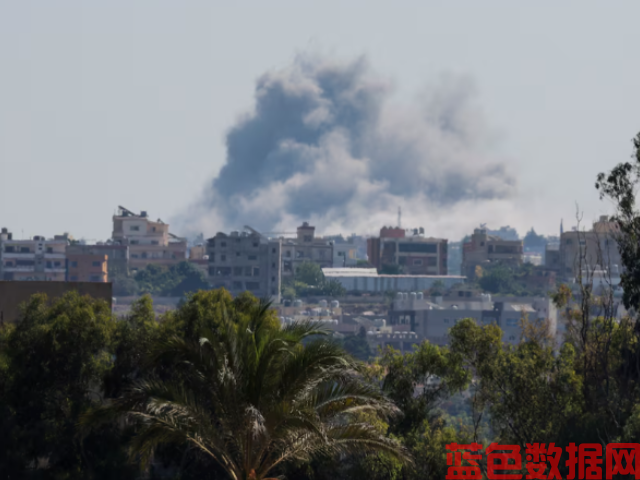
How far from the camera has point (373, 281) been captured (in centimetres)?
14100

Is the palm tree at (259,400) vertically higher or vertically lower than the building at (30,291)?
lower

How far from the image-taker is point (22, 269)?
438ft

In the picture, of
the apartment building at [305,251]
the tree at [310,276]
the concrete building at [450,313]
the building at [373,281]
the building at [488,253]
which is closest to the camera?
the concrete building at [450,313]

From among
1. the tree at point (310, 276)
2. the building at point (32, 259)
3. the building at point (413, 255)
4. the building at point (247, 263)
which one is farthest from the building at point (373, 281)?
the building at point (32, 259)

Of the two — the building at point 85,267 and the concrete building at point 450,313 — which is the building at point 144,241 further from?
the concrete building at point 450,313

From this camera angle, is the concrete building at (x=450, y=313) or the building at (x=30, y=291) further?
the concrete building at (x=450, y=313)

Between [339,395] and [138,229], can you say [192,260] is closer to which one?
[138,229]

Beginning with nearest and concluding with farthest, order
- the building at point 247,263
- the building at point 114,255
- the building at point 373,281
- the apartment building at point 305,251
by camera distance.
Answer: the building at point 247,263, the building at point 114,255, the building at point 373,281, the apartment building at point 305,251

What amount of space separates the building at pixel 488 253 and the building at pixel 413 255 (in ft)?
12.2

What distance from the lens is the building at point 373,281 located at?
458ft

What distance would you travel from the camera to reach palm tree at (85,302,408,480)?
12734 millimetres

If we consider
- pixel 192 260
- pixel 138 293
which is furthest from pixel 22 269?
pixel 192 260

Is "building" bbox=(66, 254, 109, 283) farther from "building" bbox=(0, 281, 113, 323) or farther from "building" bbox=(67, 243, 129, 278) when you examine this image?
"building" bbox=(0, 281, 113, 323)

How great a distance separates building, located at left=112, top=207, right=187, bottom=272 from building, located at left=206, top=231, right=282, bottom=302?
1542 cm
